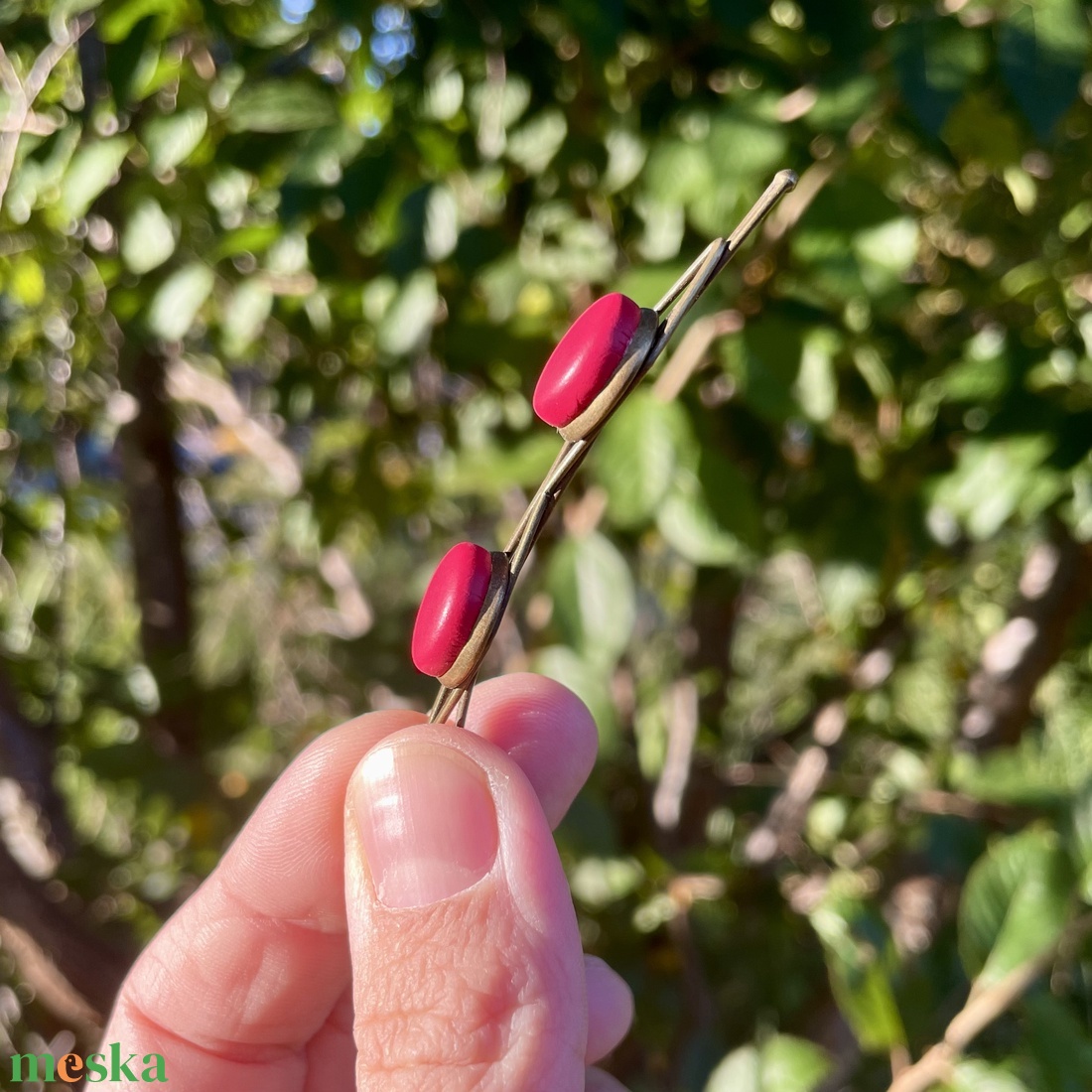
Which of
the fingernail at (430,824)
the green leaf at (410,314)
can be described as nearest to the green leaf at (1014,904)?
the fingernail at (430,824)

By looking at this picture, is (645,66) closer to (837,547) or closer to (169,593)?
(837,547)

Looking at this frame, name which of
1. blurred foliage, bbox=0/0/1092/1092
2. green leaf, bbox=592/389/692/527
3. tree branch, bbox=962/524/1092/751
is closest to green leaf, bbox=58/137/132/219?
blurred foliage, bbox=0/0/1092/1092

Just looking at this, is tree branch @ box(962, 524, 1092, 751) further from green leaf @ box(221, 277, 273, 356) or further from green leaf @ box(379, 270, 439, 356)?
green leaf @ box(221, 277, 273, 356)

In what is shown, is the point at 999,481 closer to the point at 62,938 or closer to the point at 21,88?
the point at 21,88

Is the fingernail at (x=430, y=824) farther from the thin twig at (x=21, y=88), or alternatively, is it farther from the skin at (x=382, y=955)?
the thin twig at (x=21, y=88)

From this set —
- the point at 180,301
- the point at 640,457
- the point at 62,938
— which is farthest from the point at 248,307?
the point at 62,938

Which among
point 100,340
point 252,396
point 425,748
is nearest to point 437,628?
point 425,748
